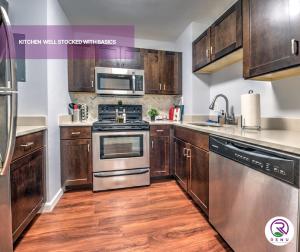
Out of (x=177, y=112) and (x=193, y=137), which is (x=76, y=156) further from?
(x=177, y=112)

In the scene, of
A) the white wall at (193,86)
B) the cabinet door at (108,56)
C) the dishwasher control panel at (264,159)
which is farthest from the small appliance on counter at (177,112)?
the dishwasher control panel at (264,159)

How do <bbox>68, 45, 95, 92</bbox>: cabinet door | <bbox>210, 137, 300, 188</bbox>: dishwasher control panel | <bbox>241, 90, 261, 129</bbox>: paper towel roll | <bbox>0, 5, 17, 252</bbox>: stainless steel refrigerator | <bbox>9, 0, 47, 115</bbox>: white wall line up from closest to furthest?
1. <bbox>210, 137, 300, 188</bbox>: dishwasher control panel
2. <bbox>0, 5, 17, 252</bbox>: stainless steel refrigerator
3. <bbox>241, 90, 261, 129</bbox>: paper towel roll
4. <bbox>9, 0, 47, 115</bbox>: white wall
5. <bbox>68, 45, 95, 92</bbox>: cabinet door

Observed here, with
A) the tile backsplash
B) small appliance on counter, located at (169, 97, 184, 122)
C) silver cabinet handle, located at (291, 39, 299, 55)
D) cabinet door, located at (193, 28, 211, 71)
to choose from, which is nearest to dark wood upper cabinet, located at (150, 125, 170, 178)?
small appliance on counter, located at (169, 97, 184, 122)

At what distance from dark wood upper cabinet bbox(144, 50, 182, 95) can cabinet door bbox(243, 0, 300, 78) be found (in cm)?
161

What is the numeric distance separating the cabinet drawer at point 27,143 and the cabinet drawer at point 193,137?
1.57 meters

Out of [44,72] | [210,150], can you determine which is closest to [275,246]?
[210,150]

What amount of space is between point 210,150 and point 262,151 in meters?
0.58

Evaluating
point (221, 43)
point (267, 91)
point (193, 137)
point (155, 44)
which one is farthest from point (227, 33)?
point (155, 44)

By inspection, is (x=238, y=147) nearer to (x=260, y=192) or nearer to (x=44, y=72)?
(x=260, y=192)

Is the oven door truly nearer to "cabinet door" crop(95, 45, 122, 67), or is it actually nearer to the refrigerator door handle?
"cabinet door" crop(95, 45, 122, 67)

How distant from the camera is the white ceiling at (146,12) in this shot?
2.21 meters

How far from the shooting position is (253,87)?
1.99 meters

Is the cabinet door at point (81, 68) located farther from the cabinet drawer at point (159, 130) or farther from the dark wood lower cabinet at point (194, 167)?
the dark wood lower cabinet at point (194, 167)

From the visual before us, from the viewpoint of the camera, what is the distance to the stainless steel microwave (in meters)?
2.75
